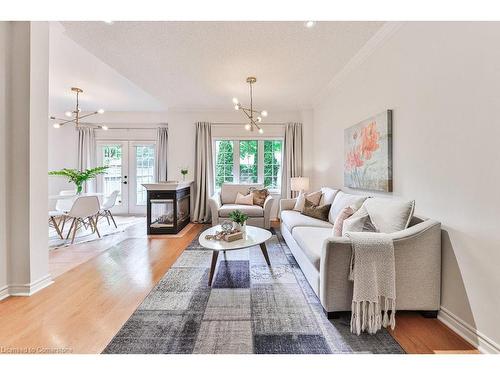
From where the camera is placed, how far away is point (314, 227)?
9.82 ft

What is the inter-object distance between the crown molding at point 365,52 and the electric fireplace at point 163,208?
3.26m

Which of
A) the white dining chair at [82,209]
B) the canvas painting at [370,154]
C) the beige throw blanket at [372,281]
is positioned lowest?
the beige throw blanket at [372,281]

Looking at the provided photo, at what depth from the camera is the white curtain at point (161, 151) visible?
6160 millimetres

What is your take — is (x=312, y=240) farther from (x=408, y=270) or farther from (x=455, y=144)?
(x=455, y=144)

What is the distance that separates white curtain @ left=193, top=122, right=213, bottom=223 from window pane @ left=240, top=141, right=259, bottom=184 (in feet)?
2.59

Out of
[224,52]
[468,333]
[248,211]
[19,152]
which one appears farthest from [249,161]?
[468,333]

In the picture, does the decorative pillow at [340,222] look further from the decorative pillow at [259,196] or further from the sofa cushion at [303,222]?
the decorative pillow at [259,196]

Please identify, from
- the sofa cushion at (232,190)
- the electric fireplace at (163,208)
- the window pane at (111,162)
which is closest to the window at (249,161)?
the sofa cushion at (232,190)

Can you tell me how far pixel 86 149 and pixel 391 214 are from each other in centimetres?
686

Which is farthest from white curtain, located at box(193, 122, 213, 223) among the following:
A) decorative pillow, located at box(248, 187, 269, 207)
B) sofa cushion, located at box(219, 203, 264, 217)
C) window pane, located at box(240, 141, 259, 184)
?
decorative pillow, located at box(248, 187, 269, 207)

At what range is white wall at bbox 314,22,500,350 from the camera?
1412 mm
